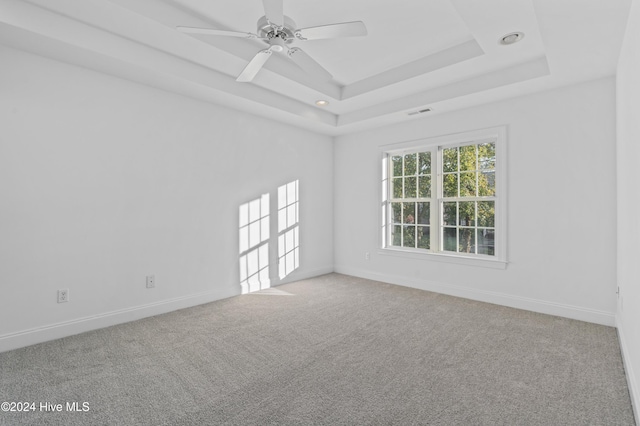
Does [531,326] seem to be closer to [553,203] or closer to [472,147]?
[553,203]

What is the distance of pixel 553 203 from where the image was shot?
11.3 feet

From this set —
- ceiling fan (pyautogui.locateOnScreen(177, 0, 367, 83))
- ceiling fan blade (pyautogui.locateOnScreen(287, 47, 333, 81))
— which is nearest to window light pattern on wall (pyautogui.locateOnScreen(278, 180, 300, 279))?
ceiling fan blade (pyautogui.locateOnScreen(287, 47, 333, 81))

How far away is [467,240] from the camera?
421 cm

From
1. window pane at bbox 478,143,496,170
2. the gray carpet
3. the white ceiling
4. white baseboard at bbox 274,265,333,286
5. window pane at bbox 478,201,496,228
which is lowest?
the gray carpet

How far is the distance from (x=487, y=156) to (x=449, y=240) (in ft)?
3.94

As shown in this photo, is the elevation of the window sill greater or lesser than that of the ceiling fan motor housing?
lesser

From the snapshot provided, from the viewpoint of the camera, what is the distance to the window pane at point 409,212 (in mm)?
4809

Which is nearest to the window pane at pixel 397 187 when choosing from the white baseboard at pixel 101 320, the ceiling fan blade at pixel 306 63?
the ceiling fan blade at pixel 306 63

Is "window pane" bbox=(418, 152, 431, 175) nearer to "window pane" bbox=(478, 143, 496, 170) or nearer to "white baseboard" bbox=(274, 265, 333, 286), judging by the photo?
"window pane" bbox=(478, 143, 496, 170)

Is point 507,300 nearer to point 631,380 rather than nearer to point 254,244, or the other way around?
point 631,380

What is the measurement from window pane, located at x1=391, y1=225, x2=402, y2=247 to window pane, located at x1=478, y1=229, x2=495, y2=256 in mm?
1179

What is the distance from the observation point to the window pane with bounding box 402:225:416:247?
4801mm

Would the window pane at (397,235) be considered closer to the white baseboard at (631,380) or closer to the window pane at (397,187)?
the window pane at (397,187)

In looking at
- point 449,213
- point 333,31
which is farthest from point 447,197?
point 333,31
